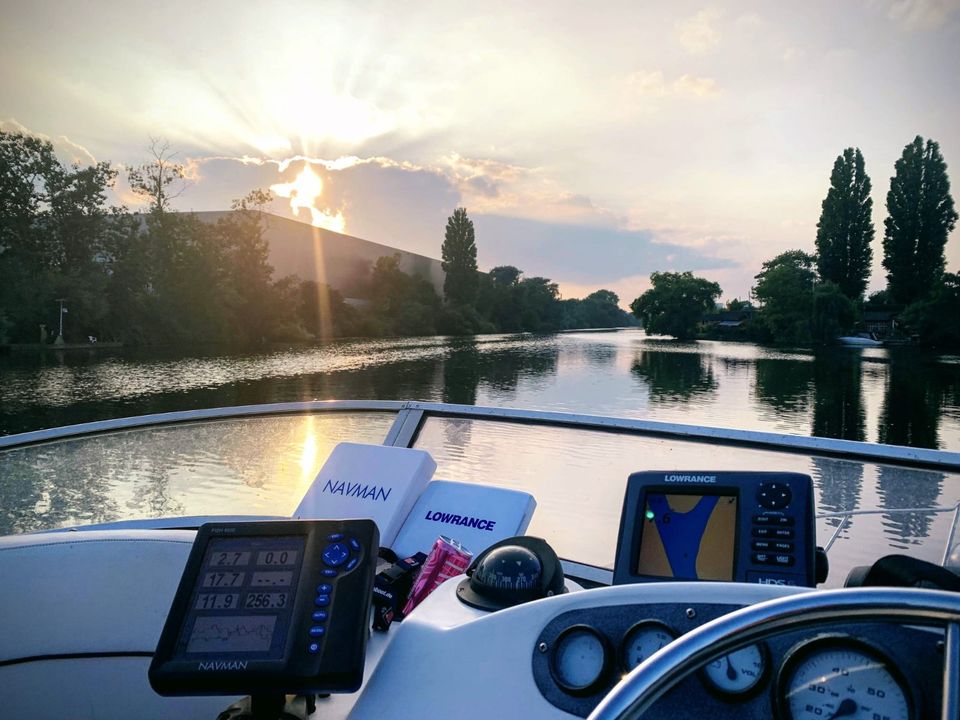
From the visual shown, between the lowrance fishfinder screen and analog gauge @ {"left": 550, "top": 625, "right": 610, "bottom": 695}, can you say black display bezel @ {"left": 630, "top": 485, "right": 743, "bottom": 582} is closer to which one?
analog gauge @ {"left": 550, "top": 625, "right": 610, "bottom": 695}

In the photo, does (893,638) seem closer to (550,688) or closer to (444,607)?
(550,688)

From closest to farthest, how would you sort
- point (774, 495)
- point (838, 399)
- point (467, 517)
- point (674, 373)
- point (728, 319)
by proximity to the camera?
point (774, 495), point (467, 517), point (838, 399), point (674, 373), point (728, 319)

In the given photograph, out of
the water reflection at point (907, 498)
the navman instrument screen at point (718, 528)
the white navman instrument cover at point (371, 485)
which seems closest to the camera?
the navman instrument screen at point (718, 528)

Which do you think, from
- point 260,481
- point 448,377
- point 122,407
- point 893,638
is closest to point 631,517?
point 893,638

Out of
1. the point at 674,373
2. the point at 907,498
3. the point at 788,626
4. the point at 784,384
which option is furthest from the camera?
the point at 674,373

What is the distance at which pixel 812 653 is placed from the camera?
0.55 metres

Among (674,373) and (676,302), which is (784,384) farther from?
(676,302)

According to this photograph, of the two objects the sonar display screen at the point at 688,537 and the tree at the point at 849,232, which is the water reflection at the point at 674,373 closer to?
the tree at the point at 849,232

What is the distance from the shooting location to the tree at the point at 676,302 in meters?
50.3

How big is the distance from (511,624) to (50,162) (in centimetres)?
3743

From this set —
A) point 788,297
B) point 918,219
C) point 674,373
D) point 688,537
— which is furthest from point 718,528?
point 788,297

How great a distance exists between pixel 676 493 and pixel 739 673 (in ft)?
1.71

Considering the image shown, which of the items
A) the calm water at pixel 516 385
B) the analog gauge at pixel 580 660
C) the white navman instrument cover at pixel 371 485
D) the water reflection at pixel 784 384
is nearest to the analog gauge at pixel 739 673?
the analog gauge at pixel 580 660

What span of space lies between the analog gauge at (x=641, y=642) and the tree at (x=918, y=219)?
4676cm
